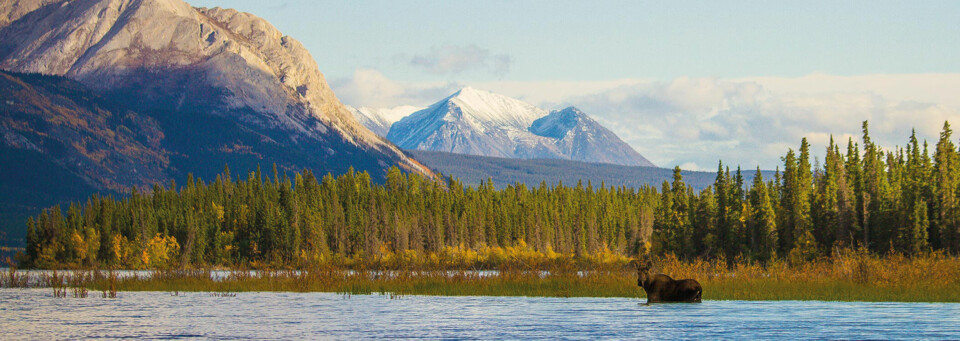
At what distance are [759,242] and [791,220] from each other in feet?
15.5

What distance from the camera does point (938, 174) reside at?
3930 inches

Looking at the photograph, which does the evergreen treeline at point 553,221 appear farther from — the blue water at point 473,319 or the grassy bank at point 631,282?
the blue water at point 473,319

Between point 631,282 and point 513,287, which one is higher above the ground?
point 631,282

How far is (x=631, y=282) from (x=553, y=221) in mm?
132308

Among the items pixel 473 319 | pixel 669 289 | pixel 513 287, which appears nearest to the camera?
pixel 473 319

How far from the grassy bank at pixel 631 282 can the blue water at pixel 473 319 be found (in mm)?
1891

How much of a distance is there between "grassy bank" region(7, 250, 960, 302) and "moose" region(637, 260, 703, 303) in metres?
3.25

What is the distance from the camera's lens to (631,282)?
5050 cm

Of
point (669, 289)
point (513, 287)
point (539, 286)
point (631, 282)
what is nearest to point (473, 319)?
point (669, 289)

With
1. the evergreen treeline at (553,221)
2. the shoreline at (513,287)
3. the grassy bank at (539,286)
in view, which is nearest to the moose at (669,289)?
the shoreline at (513,287)

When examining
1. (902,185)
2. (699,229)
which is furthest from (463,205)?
(902,185)

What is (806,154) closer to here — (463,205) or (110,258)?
(463,205)

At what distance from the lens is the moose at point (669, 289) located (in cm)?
4328

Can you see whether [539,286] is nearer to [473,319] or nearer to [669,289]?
[669,289]
